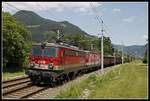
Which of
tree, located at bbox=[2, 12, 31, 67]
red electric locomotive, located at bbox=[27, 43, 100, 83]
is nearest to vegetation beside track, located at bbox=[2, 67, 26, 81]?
tree, located at bbox=[2, 12, 31, 67]

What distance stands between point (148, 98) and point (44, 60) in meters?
10.3

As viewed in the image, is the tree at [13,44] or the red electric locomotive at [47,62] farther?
the tree at [13,44]

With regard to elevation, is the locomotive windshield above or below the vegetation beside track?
above

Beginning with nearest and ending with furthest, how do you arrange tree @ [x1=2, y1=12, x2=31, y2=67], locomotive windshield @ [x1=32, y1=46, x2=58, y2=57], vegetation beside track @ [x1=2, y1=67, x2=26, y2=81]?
locomotive windshield @ [x1=32, y1=46, x2=58, y2=57] < vegetation beside track @ [x1=2, y1=67, x2=26, y2=81] < tree @ [x1=2, y1=12, x2=31, y2=67]

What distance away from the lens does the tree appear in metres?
43.2

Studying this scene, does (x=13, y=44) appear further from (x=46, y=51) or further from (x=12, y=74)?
(x=46, y=51)

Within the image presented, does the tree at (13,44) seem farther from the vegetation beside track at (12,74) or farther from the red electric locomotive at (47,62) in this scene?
the red electric locomotive at (47,62)

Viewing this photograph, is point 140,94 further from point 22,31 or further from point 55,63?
point 22,31

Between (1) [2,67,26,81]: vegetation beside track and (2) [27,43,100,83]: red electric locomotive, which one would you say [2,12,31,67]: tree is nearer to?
(1) [2,67,26,81]: vegetation beside track

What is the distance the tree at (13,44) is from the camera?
43.2 meters

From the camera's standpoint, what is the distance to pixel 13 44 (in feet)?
145

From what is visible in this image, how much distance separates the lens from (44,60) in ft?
87.4

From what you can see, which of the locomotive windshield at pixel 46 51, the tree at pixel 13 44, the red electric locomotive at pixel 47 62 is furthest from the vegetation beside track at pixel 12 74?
the locomotive windshield at pixel 46 51

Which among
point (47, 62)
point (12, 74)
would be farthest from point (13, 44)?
point (47, 62)
